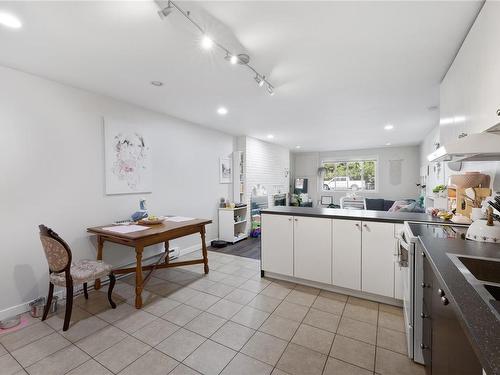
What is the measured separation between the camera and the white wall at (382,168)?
711 cm

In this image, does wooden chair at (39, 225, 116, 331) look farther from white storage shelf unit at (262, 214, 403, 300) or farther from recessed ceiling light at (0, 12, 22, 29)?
white storage shelf unit at (262, 214, 403, 300)

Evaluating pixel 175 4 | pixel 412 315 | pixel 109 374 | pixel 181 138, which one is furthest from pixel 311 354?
pixel 181 138

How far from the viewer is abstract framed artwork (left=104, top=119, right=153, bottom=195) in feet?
9.91

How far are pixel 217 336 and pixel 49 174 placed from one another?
239cm

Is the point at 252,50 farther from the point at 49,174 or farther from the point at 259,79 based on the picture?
the point at 49,174

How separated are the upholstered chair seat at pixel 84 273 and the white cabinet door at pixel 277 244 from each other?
181 cm

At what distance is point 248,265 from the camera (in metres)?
3.66

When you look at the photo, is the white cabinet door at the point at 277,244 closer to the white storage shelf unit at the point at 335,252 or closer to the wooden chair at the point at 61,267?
the white storage shelf unit at the point at 335,252

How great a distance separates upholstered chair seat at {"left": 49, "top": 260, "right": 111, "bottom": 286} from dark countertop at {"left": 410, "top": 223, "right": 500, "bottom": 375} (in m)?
2.66

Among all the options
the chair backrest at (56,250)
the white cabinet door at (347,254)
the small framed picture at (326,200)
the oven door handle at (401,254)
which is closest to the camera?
the oven door handle at (401,254)

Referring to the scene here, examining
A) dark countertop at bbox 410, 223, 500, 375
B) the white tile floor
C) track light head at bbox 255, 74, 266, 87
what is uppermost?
track light head at bbox 255, 74, 266, 87

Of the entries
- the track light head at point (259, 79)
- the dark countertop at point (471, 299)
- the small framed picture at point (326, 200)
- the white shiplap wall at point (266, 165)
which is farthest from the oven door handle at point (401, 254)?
the small framed picture at point (326, 200)

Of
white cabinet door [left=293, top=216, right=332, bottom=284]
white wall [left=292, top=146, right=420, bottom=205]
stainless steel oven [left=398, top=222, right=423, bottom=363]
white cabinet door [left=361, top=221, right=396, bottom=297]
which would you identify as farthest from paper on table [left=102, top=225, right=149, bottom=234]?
white wall [left=292, top=146, right=420, bottom=205]

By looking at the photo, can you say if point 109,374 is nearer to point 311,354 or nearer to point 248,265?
point 311,354
